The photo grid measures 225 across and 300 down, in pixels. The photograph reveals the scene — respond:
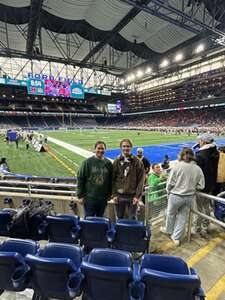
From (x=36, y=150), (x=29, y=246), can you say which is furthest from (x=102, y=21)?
(x=29, y=246)

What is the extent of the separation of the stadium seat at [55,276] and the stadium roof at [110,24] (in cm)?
1622

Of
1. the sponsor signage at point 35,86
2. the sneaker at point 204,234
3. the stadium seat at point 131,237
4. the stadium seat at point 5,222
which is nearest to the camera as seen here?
the stadium seat at point 131,237

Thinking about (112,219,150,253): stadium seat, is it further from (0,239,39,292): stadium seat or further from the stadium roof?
the stadium roof

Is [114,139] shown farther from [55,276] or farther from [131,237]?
[55,276]

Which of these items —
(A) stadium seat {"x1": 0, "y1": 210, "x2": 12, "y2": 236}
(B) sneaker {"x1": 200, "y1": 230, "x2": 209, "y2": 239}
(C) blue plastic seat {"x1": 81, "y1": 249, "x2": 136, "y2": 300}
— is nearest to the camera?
(C) blue plastic seat {"x1": 81, "y1": 249, "x2": 136, "y2": 300}

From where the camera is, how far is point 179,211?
3562 millimetres

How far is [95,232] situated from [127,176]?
1047 millimetres

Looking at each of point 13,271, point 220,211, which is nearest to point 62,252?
point 13,271

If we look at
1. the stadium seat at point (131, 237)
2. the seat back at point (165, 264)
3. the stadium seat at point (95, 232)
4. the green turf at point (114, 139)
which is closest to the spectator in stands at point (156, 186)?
the stadium seat at point (131, 237)

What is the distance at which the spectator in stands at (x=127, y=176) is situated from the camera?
136 inches

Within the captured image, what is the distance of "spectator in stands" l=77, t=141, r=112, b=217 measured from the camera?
3.53 m

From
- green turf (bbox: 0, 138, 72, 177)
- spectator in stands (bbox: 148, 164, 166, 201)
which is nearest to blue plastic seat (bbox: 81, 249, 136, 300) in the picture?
spectator in stands (bbox: 148, 164, 166, 201)

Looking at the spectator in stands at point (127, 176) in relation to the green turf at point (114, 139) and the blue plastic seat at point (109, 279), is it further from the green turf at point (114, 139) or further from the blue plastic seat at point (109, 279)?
the green turf at point (114, 139)

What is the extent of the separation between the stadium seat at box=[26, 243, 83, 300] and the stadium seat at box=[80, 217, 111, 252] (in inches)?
29.9
